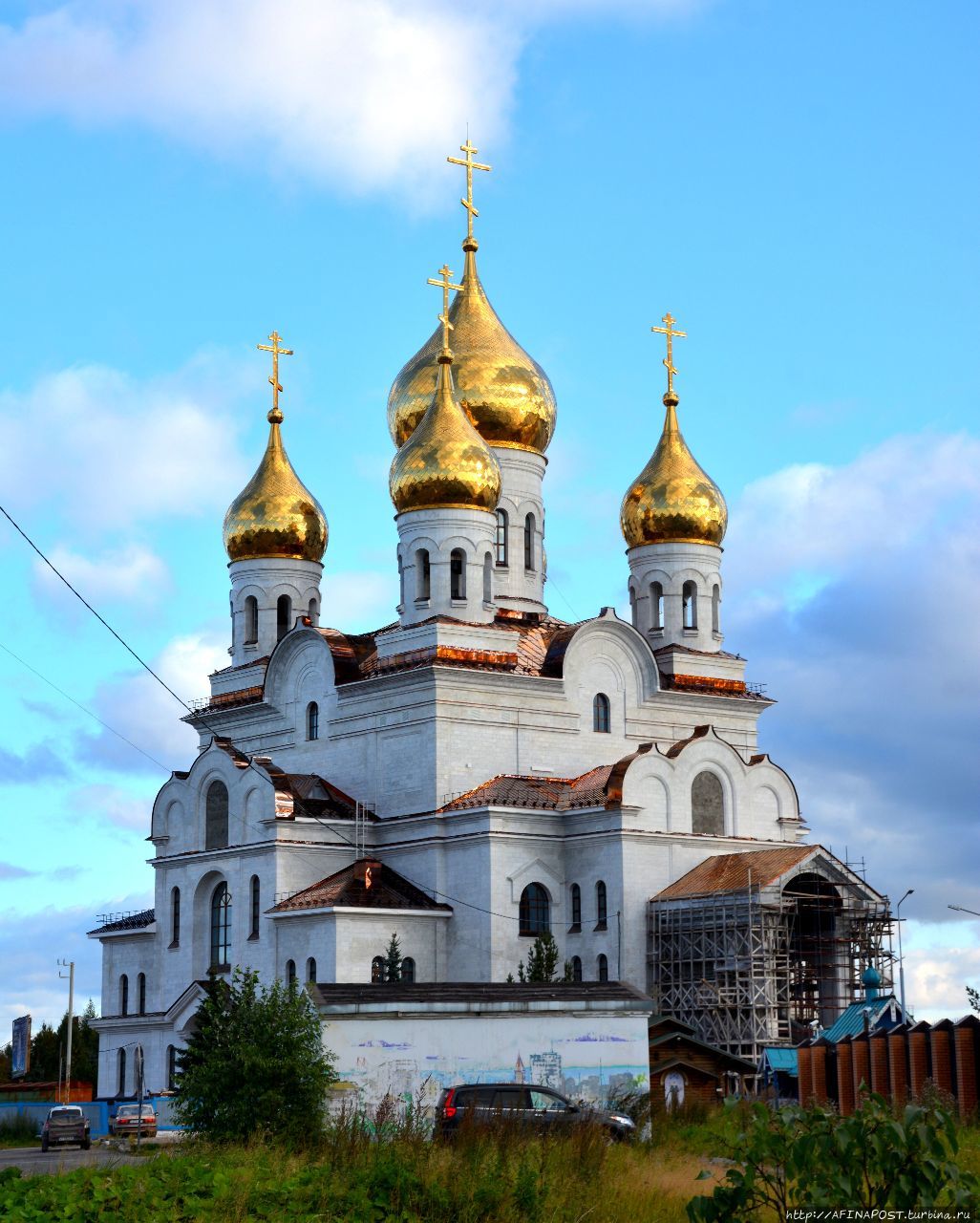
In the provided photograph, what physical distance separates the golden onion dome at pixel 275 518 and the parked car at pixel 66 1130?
16.2 meters

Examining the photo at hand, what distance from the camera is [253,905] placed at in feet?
128

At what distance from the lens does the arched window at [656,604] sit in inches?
1706

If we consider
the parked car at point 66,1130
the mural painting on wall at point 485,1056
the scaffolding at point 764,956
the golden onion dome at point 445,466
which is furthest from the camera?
the golden onion dome at point 445,466

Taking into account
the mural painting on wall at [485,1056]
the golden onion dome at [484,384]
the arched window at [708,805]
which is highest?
the golden onion dome at [484,384]

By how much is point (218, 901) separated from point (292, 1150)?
23817mm

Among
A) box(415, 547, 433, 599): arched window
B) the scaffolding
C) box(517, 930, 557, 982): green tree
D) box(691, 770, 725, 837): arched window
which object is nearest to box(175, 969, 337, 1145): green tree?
box(517, 930, 557, 982): green tree

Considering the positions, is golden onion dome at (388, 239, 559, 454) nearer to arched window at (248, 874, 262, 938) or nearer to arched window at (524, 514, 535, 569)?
arched window at (524, 514, 535, 569)

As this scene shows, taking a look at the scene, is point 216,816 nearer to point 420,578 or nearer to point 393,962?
point 393,962

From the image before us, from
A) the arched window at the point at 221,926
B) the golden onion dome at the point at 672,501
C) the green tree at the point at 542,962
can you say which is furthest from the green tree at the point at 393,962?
the golden onion dome at the point at 672,501

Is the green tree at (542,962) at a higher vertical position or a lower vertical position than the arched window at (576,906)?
lower

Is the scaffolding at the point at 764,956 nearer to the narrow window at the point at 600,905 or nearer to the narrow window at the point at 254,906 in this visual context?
the narrow window at the point at 600,905

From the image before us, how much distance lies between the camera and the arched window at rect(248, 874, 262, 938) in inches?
1531

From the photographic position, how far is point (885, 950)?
Result: 124 feet

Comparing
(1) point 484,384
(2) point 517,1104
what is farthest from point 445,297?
(2) point 517,1104
